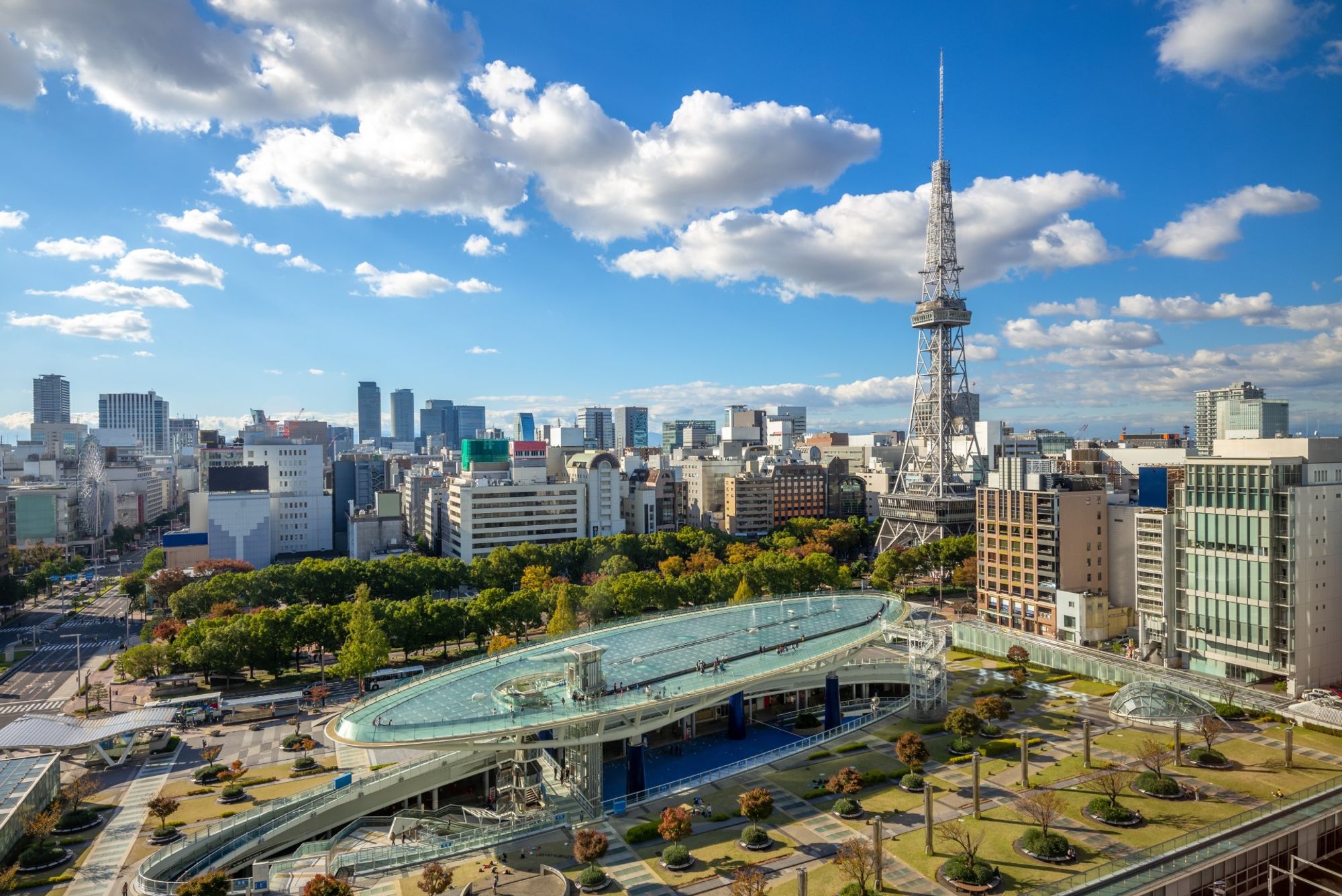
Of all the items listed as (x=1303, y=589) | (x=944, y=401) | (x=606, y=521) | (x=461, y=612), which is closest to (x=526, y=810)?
(x=461, y=612)

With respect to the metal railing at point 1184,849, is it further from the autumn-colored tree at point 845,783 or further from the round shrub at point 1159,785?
the autumn-colored tree at point 845,783

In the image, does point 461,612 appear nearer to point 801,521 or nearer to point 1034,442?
point 801,521

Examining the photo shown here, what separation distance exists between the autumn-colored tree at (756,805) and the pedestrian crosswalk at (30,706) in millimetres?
56993

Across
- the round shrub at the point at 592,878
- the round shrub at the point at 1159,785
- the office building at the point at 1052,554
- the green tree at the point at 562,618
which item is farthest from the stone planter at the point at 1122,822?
the green tree at the point at 562,618

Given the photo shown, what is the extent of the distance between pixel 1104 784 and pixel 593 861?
26.0 metres

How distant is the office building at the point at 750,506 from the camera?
145 metres

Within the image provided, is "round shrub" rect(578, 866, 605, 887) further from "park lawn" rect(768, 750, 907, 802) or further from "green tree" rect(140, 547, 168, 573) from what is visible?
"green tree" rect(140, 547, 168, 573)

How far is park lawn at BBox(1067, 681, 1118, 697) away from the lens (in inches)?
2275

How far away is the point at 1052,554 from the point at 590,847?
199 feet

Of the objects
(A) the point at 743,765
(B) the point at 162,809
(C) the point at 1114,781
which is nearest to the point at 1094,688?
(C) the point at 1114,781

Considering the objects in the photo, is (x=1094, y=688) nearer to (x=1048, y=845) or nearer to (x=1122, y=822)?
(x=1122, y=822)

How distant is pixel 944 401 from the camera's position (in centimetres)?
13075

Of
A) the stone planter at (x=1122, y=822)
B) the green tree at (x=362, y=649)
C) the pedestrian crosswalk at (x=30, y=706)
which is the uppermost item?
the green tree at (x=362, y=649)

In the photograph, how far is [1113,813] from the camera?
36938 mm
